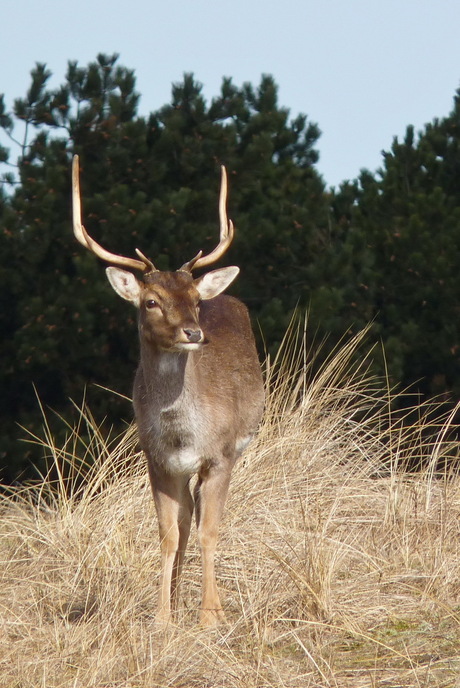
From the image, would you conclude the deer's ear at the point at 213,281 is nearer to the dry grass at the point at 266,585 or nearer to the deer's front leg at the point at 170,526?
the deer's front leg at the point at 170,526

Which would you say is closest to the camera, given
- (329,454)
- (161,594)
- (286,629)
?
(286,629)

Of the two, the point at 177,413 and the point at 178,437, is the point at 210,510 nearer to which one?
the point at 178,437

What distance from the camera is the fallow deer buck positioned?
5.62 m

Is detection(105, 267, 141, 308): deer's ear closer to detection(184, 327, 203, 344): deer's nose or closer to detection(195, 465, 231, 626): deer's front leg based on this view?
detection(184, 327, 203, 344): deer's nose

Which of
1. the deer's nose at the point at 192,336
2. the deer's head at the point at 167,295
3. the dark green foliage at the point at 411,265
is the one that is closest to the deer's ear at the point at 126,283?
the deer's head at the point at 167,295

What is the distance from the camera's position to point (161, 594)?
225 inches

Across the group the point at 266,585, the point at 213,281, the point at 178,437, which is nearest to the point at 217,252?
the point at 213,281

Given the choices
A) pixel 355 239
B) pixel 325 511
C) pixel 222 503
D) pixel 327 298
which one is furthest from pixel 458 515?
pixel 355 239

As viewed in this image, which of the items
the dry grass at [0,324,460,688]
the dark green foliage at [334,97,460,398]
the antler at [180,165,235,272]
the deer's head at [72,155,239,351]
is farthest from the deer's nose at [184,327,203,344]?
the dark green foliage at [334,97,460,398]

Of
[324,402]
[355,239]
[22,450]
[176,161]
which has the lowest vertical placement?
[22,450]

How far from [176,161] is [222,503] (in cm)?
724

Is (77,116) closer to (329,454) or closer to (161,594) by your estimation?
(329,454)

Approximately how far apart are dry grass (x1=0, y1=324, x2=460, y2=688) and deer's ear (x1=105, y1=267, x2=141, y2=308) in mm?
1263

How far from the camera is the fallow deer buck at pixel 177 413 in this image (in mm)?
5621
